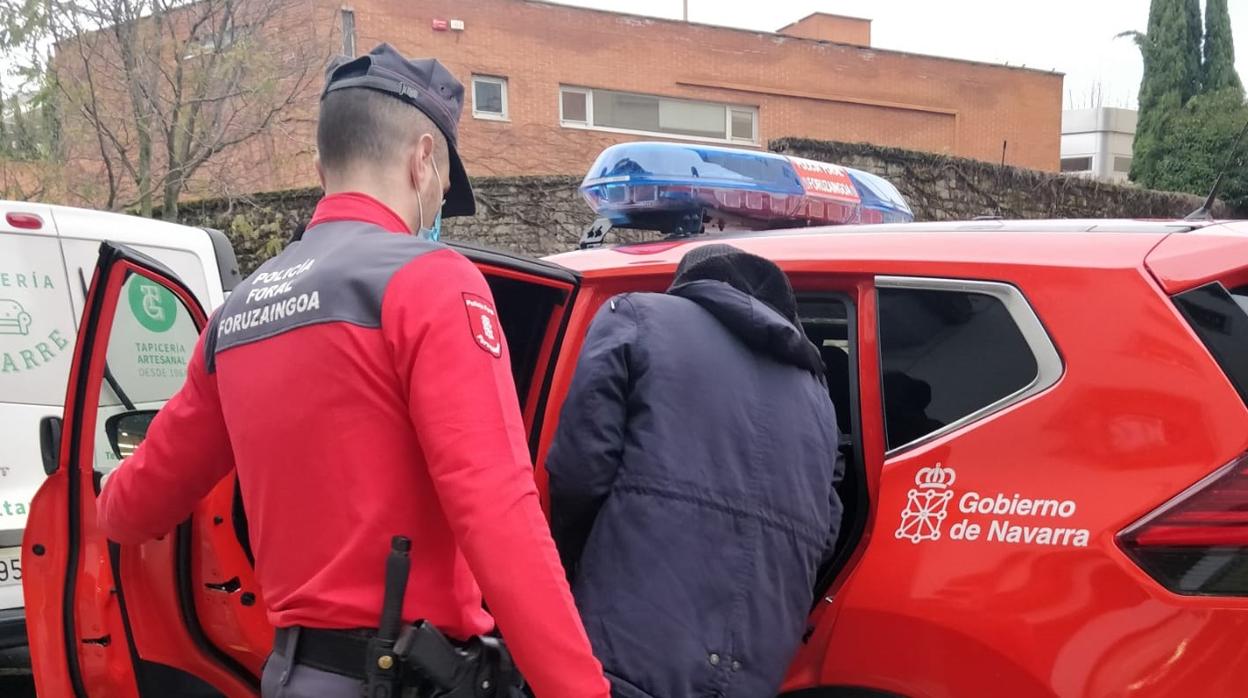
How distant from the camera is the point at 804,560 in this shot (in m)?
1.73

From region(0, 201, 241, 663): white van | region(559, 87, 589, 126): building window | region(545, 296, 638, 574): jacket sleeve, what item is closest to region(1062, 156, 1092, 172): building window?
region(559, 87, 589, 126): building window

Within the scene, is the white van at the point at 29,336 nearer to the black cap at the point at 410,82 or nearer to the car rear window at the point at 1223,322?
the black cap at the point at 410,82

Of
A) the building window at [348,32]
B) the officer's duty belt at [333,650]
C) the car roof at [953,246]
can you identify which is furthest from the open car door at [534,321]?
the building window at [348,32]

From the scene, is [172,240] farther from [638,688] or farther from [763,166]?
[638,688]

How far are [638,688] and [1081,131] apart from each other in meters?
37.9

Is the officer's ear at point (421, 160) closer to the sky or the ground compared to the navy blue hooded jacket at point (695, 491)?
closer to the sky

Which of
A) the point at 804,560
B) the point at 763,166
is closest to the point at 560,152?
the point at 763,166

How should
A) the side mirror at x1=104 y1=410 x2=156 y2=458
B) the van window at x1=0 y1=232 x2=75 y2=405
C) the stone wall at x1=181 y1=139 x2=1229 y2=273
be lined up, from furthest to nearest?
the stone wall at x1=181 y1=139 x2=1229 y2=273 < the van window at x1=0 y1=232 x2=75 y2=405 < the side mirror at x1=104 y1=410 x2=156 y2=458

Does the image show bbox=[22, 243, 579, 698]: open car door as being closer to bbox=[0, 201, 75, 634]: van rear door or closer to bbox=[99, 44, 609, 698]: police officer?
bbox=[99, 44, 609, 698]: police officer

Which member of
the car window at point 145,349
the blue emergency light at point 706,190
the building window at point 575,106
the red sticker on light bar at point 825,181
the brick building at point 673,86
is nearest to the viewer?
the blue emergency light at point 706,190

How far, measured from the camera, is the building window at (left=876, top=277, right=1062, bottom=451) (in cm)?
178

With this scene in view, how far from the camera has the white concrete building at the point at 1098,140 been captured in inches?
1345

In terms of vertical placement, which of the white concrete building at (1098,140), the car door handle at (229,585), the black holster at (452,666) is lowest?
the car door handle at (229,585)

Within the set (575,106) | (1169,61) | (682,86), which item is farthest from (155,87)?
(1169,61)
